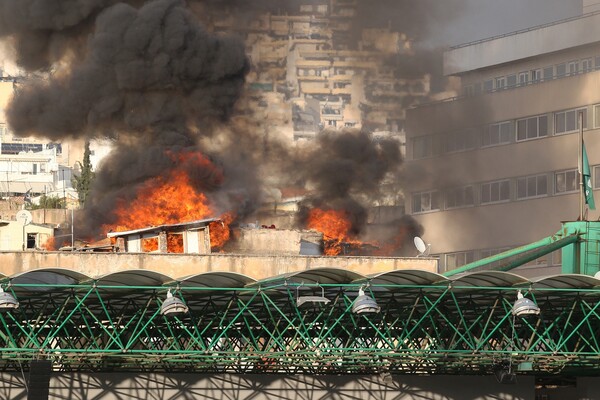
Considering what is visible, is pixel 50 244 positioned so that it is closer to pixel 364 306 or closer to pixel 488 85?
pixel 364 306

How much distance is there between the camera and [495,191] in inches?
3558

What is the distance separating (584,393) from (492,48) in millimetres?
49432

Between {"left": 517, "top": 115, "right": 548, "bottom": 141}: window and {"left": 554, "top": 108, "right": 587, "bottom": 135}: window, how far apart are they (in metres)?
0.91

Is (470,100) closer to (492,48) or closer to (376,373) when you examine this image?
(492,48)

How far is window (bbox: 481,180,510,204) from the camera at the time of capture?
3524 inches

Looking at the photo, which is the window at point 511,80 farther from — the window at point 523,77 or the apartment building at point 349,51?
the apartment building at point 349,51

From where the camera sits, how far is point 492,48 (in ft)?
324

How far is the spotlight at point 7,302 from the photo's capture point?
134 ft

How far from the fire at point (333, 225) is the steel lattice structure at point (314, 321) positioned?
2645cm

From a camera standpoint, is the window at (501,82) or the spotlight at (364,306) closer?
the spotlight at (364,306)

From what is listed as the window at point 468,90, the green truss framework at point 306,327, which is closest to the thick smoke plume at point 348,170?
the window at point 468,90

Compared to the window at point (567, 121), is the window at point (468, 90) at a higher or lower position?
higher

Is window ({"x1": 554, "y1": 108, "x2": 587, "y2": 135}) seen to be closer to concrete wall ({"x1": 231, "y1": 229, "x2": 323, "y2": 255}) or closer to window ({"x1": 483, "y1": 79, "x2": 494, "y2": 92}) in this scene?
window ({"x1": 483, "y1": 79, "x2": 494, "y2": 92})

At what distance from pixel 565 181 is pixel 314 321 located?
4153 cm
